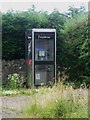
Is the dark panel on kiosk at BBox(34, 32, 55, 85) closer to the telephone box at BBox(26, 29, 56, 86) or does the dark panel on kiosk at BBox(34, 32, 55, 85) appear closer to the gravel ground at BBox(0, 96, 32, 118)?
the telephone box at BBox(26, 29, 56, 86)

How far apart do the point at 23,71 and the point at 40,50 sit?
1.35 meters

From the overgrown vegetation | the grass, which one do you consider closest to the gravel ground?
the grass

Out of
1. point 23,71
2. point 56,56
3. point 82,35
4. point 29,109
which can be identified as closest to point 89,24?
point 82,35

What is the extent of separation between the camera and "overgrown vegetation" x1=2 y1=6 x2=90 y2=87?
1578cm

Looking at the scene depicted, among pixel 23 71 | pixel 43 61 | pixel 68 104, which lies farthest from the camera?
pixel 23 71

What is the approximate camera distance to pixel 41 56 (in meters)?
14.9

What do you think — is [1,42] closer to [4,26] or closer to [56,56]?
[4,26]

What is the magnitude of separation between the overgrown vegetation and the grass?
22.2 feet

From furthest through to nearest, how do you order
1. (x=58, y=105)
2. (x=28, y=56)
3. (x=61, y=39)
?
(x=61, y=39)
(x=28, y=56)
(x=58, y=105)

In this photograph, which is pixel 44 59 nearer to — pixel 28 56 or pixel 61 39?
pixel 28 56

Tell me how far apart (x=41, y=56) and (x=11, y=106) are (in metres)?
5.25

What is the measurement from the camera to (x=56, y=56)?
620 inches

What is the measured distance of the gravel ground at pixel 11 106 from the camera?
851cm

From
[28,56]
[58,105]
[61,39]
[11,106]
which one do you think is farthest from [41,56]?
[58,105]
